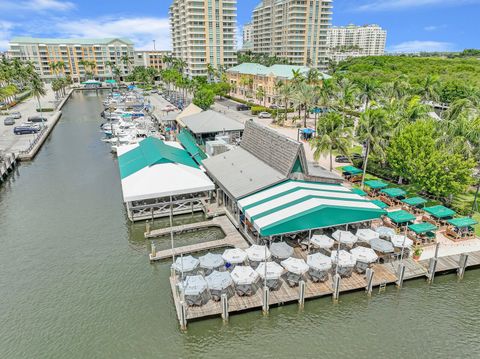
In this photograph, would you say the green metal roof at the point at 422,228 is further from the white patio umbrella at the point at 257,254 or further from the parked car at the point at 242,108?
the parked car at the point at 242,108

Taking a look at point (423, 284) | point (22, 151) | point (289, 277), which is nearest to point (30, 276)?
point (289, 277)

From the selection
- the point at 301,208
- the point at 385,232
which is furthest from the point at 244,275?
the point at 385,232

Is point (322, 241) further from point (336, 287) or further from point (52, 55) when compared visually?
point (52, 55)

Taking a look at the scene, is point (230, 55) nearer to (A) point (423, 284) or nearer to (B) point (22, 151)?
(B) point (22, 151)

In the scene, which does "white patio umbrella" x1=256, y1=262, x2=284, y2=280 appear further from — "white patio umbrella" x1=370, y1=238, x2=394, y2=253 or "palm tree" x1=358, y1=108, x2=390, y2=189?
"palm tree" x1=358, y1=108, x2=390, y2=189

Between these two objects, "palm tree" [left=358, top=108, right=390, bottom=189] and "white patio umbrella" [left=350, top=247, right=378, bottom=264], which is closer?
"white patio umbrella" [left=350, top=247, right=378, bottom=264]

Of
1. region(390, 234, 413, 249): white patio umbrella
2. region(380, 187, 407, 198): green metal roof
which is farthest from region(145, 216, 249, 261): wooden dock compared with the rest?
region(380, 187, 407, 198): green metal roof
